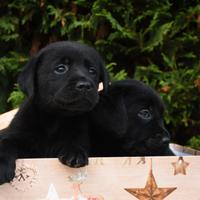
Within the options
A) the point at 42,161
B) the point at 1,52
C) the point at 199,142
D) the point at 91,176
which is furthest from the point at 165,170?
the point at 1,52

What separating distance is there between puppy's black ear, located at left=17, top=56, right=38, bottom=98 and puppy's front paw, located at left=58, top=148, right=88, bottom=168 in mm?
287

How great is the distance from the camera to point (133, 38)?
3.30 meters

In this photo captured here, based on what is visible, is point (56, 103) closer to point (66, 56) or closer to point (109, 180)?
point (66, 56)

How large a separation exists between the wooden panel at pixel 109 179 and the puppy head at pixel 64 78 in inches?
9.2

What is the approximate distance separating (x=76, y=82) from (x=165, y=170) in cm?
40

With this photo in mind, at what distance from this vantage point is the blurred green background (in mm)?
3252

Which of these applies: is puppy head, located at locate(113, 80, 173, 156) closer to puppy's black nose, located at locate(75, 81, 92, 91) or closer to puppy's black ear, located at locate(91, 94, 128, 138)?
puppy's black ear, located at locate(91, 94, 128, 138)

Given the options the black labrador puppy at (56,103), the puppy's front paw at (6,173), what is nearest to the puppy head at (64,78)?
the black labrador puppy at (56,103)

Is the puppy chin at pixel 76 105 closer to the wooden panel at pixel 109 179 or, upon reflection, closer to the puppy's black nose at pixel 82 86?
the puppy's black nose at pixel 82 86

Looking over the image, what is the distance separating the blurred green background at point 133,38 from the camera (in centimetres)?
325

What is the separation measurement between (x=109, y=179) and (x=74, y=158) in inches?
5.1

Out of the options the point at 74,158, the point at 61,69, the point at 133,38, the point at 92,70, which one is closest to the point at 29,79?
the point at 61,69

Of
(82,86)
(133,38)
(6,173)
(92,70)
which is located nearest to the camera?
(6,173)

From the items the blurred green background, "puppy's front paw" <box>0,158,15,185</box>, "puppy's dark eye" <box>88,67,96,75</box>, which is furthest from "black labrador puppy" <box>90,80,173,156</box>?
the blurred green background
